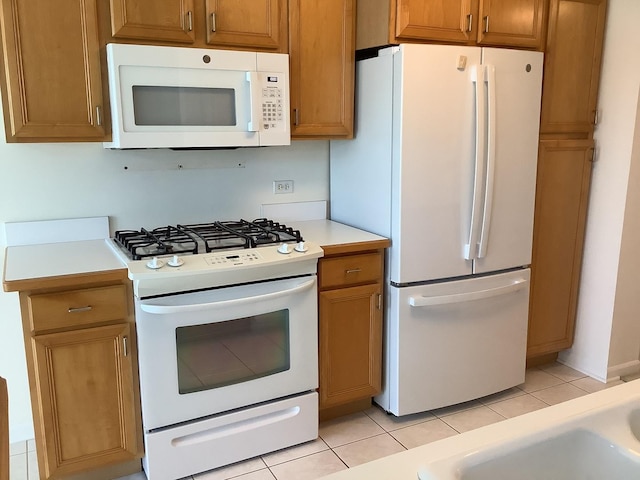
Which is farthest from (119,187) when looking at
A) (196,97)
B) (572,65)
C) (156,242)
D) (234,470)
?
(572,65)

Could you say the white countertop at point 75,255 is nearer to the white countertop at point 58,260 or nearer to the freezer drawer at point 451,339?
the white countertop at point 58,260

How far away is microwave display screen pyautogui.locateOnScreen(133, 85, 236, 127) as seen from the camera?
224 centimetres

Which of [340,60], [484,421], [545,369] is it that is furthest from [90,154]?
[545,369]

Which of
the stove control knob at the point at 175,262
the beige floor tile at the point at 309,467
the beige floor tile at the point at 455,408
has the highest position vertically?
the stove control knob at the point at 175,262

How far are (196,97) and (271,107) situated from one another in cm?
32

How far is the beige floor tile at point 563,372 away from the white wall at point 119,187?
1.86 metres

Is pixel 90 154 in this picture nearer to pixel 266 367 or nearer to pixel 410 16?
pixel 266 367

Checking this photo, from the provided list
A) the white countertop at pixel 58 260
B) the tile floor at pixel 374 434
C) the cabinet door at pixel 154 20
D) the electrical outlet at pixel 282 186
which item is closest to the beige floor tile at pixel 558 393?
the tile floor at pixel 374 434

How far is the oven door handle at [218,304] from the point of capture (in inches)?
81.3

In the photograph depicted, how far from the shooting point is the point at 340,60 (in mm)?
2658

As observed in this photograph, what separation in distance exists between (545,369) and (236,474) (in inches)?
78.2

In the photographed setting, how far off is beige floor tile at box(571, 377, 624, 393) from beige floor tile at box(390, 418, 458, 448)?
3.06 feet

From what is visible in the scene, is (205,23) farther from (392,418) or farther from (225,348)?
(392,418)

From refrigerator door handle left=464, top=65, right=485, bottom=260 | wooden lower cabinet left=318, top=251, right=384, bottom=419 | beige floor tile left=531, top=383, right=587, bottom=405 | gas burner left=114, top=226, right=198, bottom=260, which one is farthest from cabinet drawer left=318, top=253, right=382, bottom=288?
beige floor tile left=531, top=383, right=587, bottom=405
